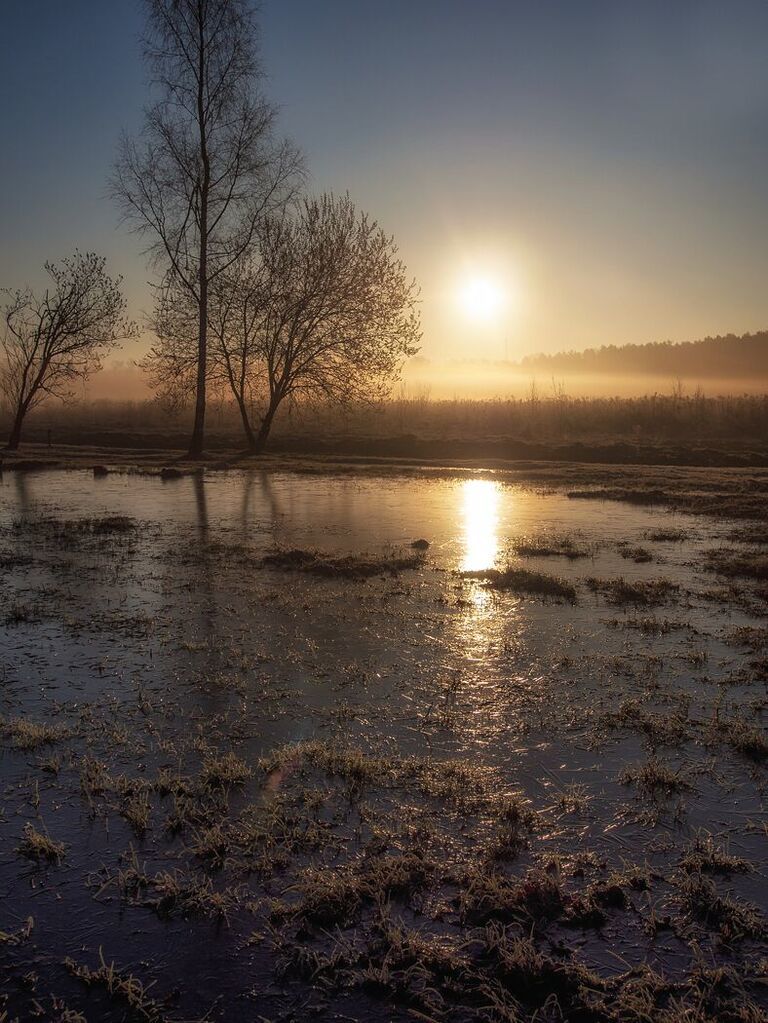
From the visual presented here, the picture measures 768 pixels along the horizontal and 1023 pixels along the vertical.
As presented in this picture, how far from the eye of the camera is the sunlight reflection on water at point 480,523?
9461mm

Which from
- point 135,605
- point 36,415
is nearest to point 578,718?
point 135,605

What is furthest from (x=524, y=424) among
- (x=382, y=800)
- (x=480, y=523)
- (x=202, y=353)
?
(x=382, y=800)

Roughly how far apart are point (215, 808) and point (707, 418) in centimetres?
3677

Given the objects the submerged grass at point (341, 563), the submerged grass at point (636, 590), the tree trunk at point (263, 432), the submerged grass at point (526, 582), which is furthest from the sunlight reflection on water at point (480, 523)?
the tree trunk at point (263, 432)

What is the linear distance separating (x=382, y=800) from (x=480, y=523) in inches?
358

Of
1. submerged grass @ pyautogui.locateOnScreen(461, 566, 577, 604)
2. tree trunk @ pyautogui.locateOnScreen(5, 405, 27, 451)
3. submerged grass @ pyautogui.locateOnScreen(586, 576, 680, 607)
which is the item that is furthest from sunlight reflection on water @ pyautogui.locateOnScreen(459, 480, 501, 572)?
tree trunk @ pyautogui.locateOnScreen(5, 405, 27, 451)

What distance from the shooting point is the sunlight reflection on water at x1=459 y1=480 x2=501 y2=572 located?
946 centimetres

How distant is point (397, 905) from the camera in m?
2.89

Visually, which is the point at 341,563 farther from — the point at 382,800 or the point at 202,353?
the point at 202,353

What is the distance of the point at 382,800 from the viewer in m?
3.61

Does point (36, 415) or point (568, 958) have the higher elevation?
point (36, 415)

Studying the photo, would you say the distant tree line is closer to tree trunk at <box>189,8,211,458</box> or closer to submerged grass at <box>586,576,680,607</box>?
tree trunk at <box>189,8,211,458</box>

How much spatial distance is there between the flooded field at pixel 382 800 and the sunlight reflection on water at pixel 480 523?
1.30m

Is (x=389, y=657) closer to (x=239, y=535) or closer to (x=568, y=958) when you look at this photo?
(x=568, y=958)
